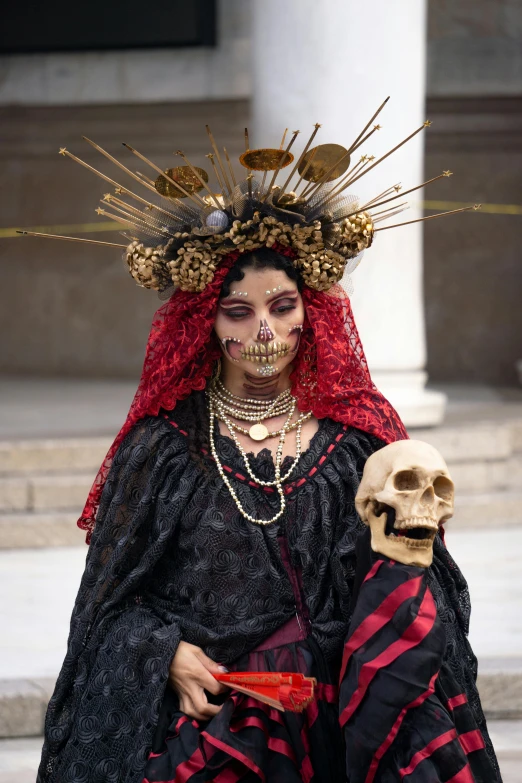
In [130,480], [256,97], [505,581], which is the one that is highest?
[256,97]

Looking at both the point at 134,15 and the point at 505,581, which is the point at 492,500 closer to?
the point at 505,581

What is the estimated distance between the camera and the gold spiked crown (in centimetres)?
286

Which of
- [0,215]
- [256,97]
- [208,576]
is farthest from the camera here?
[0,215]

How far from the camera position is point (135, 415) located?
2.99 m

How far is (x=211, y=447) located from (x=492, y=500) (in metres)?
4.36

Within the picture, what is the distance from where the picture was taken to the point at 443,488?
8.52ft

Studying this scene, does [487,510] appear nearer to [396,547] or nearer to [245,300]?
[245,300]

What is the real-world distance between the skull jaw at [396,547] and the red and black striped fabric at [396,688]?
2cm

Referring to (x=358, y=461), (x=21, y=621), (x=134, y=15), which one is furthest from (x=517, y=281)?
(x=358, y=461)

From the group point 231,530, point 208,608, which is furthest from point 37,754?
point 231,530

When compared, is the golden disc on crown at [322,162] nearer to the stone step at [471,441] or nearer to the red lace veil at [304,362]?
the red lace veil at [304,362]

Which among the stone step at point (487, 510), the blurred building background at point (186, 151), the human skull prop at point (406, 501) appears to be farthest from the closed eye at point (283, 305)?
the blurred building background at point (186, 151)

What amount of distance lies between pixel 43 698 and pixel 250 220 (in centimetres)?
226

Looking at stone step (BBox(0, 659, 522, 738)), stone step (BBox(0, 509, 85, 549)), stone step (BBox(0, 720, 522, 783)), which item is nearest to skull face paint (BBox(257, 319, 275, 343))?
stone step (BBox(0, 720, 522, 783))
